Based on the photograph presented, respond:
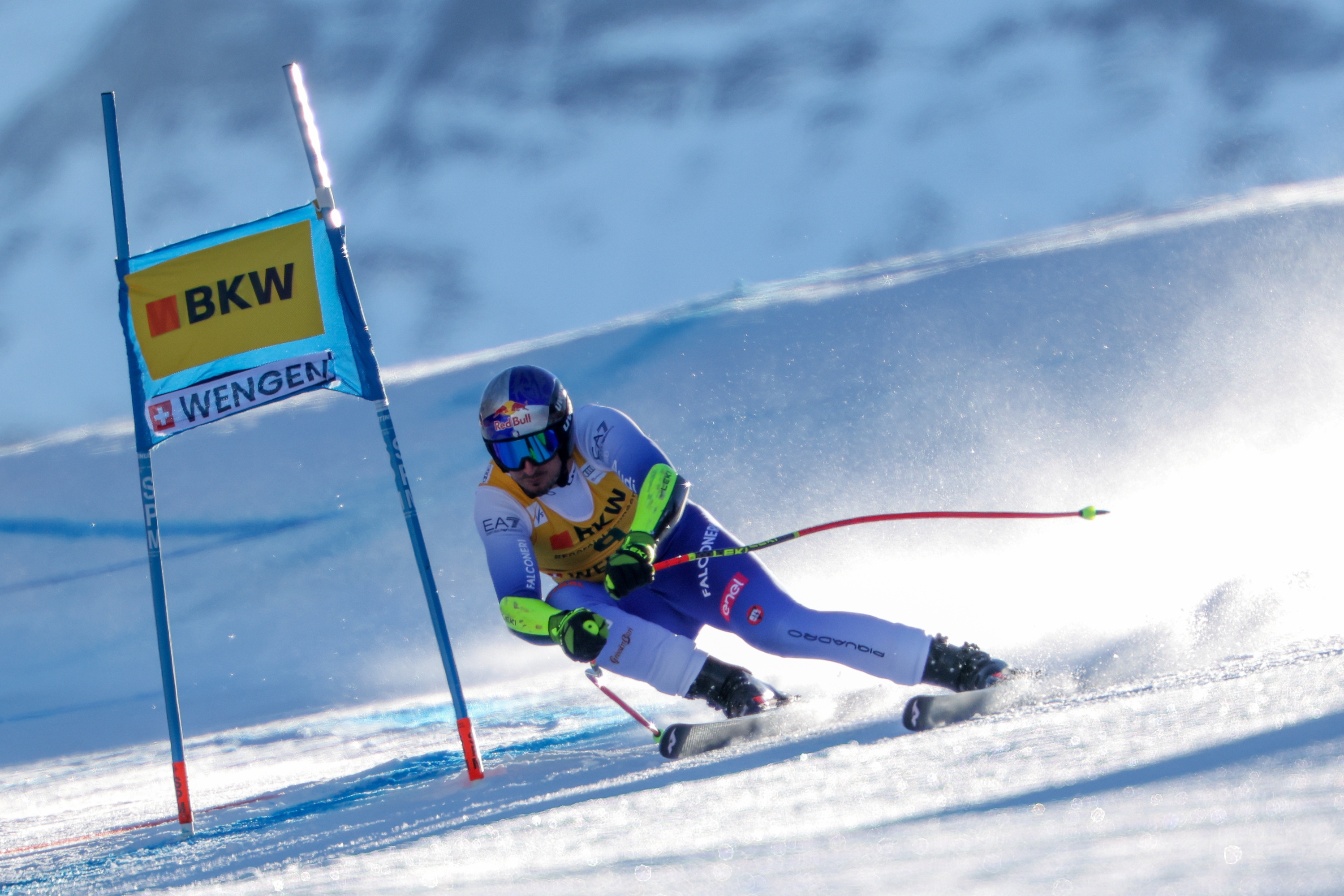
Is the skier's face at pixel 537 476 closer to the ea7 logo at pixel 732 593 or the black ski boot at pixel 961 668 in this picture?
the ea7 logo at pixel 732 593

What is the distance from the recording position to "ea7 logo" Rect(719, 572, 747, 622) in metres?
3.93

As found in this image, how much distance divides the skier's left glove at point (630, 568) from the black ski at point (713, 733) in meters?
0.54

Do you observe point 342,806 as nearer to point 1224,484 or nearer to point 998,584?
point 998,584

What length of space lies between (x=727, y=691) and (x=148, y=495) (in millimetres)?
2131

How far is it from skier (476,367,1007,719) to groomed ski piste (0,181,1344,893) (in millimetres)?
256

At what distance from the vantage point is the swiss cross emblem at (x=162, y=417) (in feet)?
13.1

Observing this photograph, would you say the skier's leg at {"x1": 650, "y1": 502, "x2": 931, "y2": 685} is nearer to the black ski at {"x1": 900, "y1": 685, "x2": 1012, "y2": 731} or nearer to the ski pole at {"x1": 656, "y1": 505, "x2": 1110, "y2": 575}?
the ski pole at {"x1": 656, "y1": 505, "x2": 1110, "y2": 575}

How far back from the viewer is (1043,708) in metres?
2.54

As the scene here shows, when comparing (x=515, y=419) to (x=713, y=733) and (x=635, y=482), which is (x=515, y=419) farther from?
(x=713, y=733)

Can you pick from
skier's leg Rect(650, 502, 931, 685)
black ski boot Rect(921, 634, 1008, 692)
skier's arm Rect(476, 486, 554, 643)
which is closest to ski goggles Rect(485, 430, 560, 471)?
skier's arm Rect(476, 486, 554, 643)

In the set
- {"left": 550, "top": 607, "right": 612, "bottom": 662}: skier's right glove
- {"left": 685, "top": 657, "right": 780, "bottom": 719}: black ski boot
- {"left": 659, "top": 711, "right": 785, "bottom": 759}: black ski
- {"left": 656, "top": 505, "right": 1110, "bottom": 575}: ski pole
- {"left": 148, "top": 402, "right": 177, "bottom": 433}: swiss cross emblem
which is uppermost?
{"left": 148, "top": 402, "right": 177, "bottom": 433}: swiss cross emblem

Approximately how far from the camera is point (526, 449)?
12.5 feet

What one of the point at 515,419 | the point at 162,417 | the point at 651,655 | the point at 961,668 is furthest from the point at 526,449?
the point at 961,668

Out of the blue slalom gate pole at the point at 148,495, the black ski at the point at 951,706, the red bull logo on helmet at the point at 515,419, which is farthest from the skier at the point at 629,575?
the blue slalom gate pole at the point at 148,495
